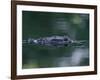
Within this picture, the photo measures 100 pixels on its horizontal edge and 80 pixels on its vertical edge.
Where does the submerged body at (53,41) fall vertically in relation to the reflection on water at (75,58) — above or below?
above

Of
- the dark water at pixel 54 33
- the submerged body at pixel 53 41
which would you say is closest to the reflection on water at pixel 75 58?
the dark water at pixel 54 33

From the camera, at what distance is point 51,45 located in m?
1.79

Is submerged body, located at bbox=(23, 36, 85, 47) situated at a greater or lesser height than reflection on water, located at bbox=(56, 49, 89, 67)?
greater

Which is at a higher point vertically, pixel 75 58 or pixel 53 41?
pixel 53 41

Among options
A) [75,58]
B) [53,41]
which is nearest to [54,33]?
[53,41]

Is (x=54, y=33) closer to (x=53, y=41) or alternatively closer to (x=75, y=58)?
(x=53, y=41)

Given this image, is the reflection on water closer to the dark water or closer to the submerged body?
the dark water

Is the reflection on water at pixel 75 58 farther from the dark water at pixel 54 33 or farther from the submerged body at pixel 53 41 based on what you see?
the submerged body at pixel 53 41

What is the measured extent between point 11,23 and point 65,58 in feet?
2.02

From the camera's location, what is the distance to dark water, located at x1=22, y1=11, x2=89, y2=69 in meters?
1.73

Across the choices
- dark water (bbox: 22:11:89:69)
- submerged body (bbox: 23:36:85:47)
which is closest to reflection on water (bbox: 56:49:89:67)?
dark water (bbox: 22:11:89:69)

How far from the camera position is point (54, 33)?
1797 millimetres

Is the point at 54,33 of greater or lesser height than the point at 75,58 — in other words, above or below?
above

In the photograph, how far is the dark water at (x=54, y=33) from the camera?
173 centimetres
